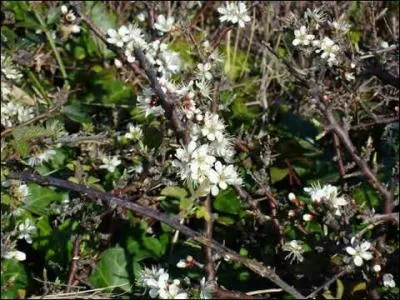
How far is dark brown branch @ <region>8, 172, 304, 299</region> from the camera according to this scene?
1595mm

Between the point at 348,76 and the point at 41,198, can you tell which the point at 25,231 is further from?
the point at 348,76

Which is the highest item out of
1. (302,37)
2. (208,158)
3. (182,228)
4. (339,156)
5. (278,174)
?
(302,37)

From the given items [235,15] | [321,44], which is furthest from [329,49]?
[235,15]

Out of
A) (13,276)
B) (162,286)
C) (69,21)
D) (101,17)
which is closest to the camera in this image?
(162,286)

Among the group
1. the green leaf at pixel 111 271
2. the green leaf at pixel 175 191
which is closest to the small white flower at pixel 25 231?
the green leaf at pixel 111 271

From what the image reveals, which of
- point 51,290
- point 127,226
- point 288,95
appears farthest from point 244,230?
point 288,95

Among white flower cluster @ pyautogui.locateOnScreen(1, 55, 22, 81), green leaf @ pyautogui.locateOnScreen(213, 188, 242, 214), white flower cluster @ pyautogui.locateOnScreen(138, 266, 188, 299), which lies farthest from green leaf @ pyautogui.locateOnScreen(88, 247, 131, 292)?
white flower cluster @ pyautogui.locateOnScreen(1, 55, 22, 81)

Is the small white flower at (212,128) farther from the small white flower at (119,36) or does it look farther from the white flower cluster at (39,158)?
the white flower cluster at (39,158)

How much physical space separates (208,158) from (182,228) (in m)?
0.15

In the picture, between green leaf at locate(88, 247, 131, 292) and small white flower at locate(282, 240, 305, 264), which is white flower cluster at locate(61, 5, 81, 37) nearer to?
green leaf at locate(88, 247, 131, 292)

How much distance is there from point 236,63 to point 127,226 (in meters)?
1.06

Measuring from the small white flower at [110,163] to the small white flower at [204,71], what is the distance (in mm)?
466

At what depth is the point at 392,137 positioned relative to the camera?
244cm

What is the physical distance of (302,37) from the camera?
1.93m
